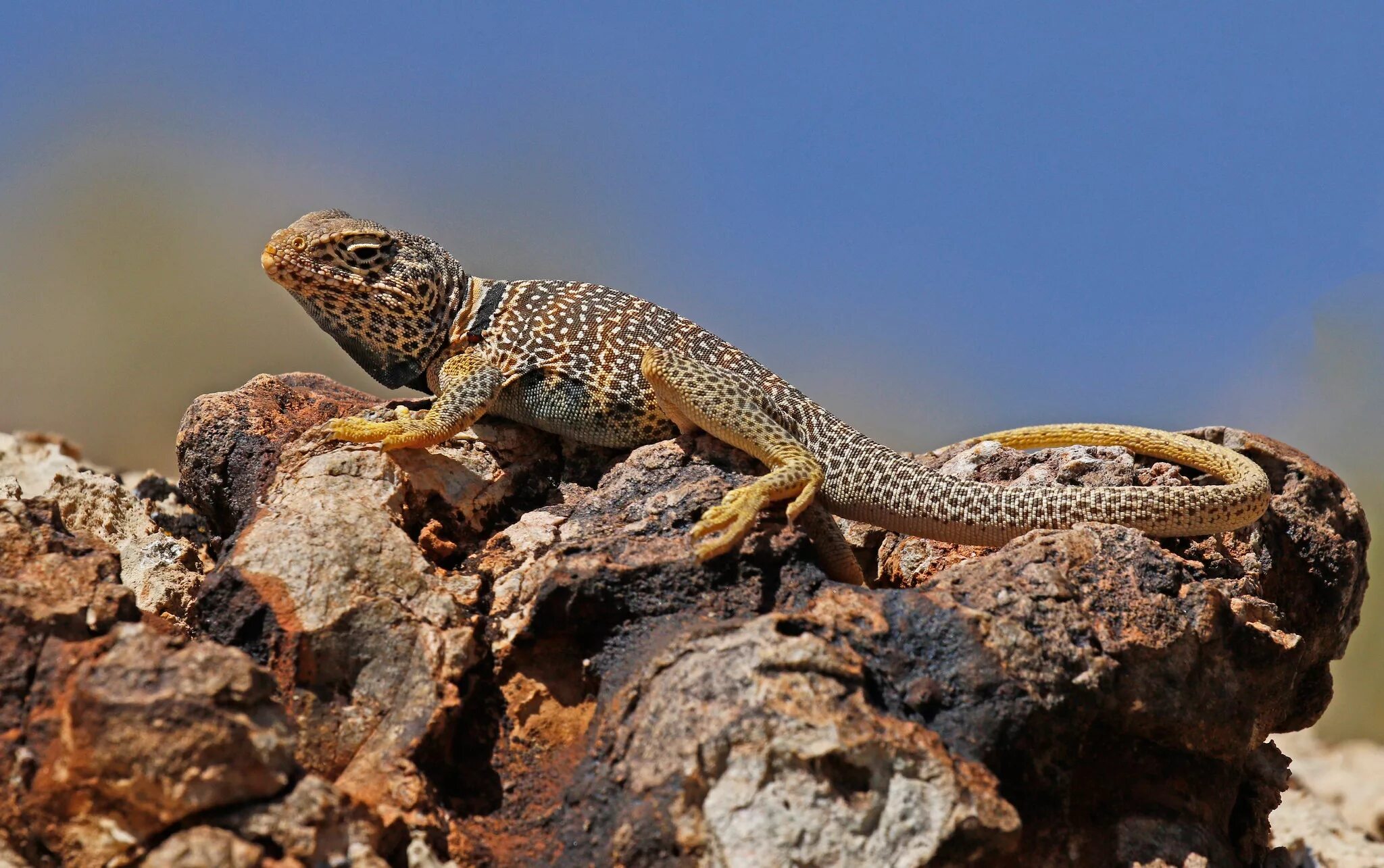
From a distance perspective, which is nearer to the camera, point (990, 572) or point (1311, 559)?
point (990, 572)

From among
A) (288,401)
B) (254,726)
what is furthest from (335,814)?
(288,401)

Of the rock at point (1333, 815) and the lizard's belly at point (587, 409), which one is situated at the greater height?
the lizard's belly at point (587, 409)

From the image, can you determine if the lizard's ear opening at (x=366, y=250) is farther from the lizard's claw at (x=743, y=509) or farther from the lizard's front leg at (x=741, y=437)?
the lizard's claw at (x=743, y=509)

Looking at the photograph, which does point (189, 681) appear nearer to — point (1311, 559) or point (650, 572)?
point (650, 572)

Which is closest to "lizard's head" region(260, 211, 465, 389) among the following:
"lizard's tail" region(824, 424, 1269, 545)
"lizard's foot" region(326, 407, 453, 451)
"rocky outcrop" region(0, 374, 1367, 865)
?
"rocky outcrop" region(0, 374, 1367, 865)

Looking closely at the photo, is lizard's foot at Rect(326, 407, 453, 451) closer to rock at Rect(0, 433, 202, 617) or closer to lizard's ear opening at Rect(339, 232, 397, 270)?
rock at Rect(0, 433, 202, 617)

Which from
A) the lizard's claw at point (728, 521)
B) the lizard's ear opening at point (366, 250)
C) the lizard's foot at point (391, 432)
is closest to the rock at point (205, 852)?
the lizard's claw at point (728, 521)

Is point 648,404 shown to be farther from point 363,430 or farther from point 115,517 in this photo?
point 115,517
